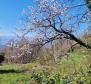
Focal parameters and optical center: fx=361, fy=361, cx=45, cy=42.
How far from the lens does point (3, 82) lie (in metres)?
18.2

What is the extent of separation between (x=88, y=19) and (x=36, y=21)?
3193mm

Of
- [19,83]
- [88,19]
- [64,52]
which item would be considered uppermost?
[88,19]

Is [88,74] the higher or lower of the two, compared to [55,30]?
lower

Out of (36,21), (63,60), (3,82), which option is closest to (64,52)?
(63,60)

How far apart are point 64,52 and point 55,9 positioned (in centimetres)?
280

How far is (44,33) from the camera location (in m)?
19.0

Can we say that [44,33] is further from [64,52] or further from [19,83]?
[19,83]

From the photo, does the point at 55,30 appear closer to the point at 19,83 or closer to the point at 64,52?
the point at 64,52

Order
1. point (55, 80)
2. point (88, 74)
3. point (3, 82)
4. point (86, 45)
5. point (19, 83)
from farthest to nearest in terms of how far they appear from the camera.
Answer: point (86, 45) → point (3, 82) → point (19, 83) → point (88, 74) → point (55, 80)

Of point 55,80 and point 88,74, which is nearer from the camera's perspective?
point 55,80

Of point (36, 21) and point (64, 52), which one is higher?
point (36, 21)

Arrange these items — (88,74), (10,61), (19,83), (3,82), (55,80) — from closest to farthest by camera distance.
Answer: (55,80) < (88,74) < (19,83) < (3,82) < (10,61)

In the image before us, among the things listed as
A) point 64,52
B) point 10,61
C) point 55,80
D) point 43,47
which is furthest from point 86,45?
point 10,61

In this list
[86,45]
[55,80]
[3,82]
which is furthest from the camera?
[86,45]
